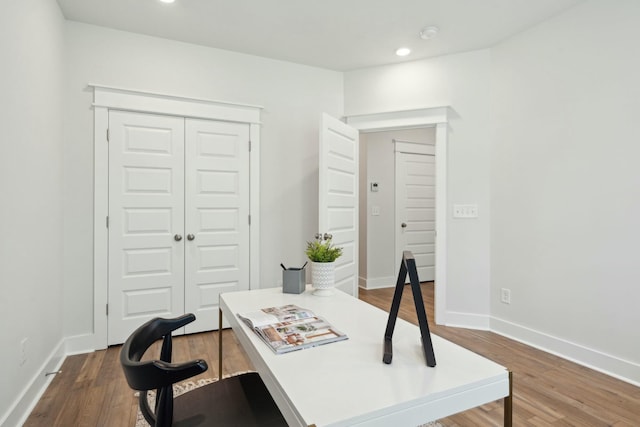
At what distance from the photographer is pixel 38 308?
2.22 m

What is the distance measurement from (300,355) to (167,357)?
1.55 ft

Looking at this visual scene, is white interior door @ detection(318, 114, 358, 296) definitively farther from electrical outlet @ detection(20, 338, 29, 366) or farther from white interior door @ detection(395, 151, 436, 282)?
electrical outlet @ detection(20, 338, 29, 366)

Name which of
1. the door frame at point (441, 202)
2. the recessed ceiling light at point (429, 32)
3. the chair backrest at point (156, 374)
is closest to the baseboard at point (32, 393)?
the chair backrest at point (156, 374)

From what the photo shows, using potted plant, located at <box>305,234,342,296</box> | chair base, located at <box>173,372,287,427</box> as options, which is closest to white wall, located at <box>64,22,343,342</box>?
potted plant, located at <box>305,234,342,296</box>

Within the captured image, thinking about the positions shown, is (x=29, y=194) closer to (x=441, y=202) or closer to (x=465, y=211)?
(x=441, y=202)

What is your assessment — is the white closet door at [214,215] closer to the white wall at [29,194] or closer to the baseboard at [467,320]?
the white wall at [29,194]

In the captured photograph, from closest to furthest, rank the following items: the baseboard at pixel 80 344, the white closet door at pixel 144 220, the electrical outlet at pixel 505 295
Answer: the baseboard at pixel 80 344 → the white closet door at pixel 144 220 → the electrical outlet at pixel 505 295

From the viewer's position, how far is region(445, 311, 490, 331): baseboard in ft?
11.0

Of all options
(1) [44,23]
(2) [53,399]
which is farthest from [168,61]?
(2) [53,399]

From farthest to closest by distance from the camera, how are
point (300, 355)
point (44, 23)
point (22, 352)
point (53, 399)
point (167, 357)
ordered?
point (44, 23) < point (53, 399) < point (22, 352) < point (167, 357) < point (300, 355)

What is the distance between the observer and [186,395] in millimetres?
1292

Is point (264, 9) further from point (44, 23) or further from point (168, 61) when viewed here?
point (44, 23)

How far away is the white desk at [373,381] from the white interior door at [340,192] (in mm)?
2048

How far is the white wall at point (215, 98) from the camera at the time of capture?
2832mm
